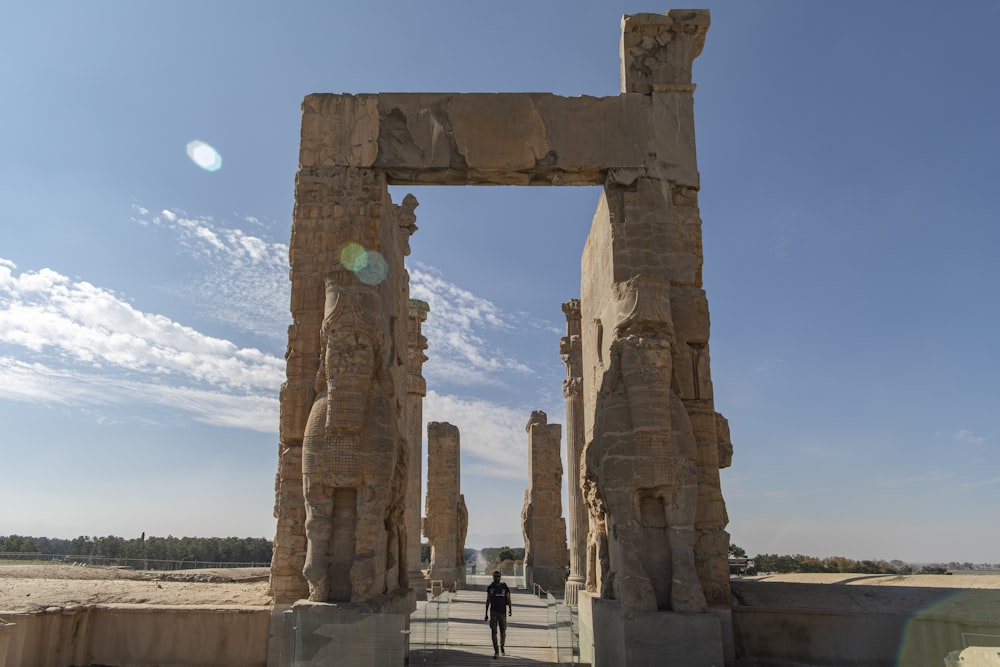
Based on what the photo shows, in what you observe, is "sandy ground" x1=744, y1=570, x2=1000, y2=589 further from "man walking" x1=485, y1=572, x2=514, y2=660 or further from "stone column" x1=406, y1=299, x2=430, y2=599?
"stone column" x1=406, y1=299, x2=430, y2=599

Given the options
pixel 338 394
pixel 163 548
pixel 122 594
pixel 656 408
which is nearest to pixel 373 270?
pixel 338 394

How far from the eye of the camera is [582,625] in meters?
8.00

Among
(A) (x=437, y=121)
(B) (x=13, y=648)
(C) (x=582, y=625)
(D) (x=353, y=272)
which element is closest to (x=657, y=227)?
(A) (x=437, y=121)

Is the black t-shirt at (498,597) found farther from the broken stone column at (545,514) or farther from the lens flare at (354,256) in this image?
the broken stone column at (545,514)

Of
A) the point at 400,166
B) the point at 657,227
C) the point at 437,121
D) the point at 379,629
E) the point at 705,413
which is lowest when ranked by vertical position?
the point at 379,629

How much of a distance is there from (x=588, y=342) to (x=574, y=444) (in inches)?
319

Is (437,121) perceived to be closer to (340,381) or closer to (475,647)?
(340,381)

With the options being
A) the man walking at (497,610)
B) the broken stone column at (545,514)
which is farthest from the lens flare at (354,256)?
the broken stone column at (545,514)

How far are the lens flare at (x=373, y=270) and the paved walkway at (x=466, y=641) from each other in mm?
3479

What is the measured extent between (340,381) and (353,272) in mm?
→ 1122

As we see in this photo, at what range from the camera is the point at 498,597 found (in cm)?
869

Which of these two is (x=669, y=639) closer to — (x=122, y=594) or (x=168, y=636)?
(x=168, y=636)

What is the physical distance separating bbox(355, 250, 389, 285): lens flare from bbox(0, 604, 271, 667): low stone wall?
10.4ft

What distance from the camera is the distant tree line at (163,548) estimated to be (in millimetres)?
Answer: 35938
